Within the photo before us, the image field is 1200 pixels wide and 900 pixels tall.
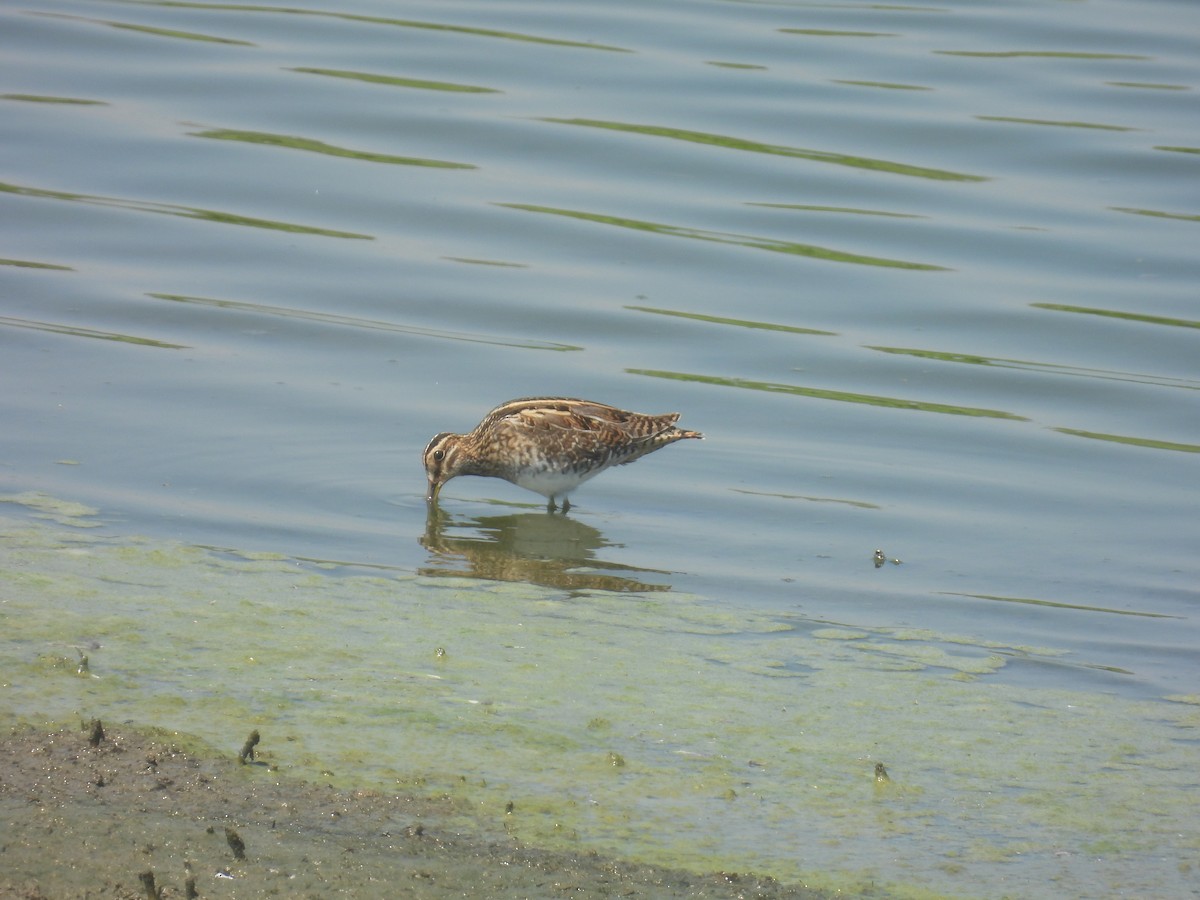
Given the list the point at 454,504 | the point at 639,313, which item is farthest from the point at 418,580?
the point at 639,313

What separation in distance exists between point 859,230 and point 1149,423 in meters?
3.79

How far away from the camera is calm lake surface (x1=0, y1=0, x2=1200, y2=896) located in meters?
5.67

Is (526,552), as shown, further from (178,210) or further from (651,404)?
(178,210)

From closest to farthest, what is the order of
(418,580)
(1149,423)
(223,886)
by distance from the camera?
(223,886), (418,580), (1149,423)

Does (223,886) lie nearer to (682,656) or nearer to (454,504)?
(682,656)

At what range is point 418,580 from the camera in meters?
7.68

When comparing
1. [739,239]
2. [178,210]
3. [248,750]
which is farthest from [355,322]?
[248,750]

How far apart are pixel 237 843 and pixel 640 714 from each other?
5.83 feet

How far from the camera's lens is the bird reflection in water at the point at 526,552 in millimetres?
8047

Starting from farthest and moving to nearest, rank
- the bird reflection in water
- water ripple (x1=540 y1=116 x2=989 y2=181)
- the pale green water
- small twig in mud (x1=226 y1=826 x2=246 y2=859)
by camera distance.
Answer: water ripple (x1=540 y1=116 x2=989 y2=181) → the bird reflection in water → the pale green water → small twig in mud (x1=226 y1=826 x2=246 y2=859)

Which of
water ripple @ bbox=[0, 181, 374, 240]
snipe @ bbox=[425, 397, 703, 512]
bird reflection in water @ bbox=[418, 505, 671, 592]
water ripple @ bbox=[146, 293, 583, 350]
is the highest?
water ripple @ bbox=[0, 181, 374, 240]

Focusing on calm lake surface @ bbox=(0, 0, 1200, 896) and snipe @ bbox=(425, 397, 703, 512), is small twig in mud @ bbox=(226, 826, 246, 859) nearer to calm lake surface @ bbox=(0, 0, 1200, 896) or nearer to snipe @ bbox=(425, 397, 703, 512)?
calm lake surface @ bbox=(0, 0, 1200, 896)

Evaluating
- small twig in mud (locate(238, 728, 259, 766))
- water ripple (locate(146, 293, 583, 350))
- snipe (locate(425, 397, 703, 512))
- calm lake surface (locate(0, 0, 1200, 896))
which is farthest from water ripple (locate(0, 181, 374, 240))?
small twig in mud (locate(238, 728, 259, 766))

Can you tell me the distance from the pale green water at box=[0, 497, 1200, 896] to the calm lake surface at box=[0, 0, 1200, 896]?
2 cm
